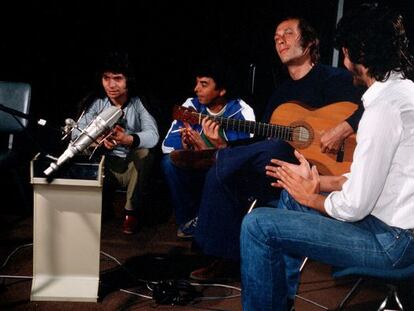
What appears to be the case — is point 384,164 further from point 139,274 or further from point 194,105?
point 194,105

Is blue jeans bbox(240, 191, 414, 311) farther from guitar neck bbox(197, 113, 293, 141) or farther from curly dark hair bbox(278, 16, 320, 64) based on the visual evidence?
curly dark hair bbox(278, 16, 320, 64)

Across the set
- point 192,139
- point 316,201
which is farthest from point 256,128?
point 316,201

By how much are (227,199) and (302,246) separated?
3.70 feet

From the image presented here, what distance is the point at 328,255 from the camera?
190 centimetres

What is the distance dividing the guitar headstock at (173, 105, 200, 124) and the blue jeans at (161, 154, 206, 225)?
35 cm

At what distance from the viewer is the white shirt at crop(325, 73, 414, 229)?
1.75 m

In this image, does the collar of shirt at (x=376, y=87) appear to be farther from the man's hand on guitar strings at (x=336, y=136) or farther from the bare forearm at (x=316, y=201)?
the man's hand on guitar strings at (x=336, y=136)

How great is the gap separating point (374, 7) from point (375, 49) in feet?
0.71

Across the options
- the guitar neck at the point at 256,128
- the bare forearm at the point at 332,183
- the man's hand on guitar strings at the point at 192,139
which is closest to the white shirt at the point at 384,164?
the bare forearm at the point at 332,183

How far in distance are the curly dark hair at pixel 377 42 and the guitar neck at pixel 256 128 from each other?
4.69 ft

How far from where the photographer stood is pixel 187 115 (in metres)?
3.69

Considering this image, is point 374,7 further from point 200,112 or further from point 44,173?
point 200,112

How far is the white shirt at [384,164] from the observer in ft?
5.73

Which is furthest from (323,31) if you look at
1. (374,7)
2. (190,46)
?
(374,7)
